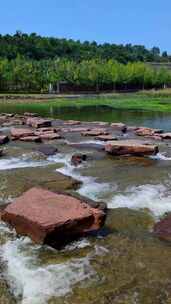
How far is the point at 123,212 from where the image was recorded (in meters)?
11.4

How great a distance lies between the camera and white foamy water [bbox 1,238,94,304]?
24.3 feet

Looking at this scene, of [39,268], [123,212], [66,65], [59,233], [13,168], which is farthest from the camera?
[66,65]

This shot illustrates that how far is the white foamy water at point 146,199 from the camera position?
1177 cm

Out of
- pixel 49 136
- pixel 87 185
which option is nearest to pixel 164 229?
pixel 87 185

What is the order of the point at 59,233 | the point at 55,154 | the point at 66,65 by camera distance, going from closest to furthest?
the point at 59,233 < the point at 55,154 < the point at 66,65

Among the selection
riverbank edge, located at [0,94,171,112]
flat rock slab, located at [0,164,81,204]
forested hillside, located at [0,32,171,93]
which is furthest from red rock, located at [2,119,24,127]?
forested hillside, located at [0,32,171,93]

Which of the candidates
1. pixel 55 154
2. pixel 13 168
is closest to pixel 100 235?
pixel 13 168

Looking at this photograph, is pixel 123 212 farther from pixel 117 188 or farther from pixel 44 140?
pixel 44 140

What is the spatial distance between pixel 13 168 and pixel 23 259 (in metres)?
8.12

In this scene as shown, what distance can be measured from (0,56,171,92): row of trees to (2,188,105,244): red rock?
349 feet

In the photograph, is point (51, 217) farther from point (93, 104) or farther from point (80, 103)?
point (80, 103)

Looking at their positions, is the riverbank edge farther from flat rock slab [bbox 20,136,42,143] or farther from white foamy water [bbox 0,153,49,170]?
white foamy water [bbox 0,153,49,170]

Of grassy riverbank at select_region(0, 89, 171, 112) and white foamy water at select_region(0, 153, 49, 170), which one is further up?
white foamy water at select_region(0, 153, 49, 170)

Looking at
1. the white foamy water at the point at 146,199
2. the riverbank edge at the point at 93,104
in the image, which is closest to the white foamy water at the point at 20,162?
the white foamy water at the point at 146,199
